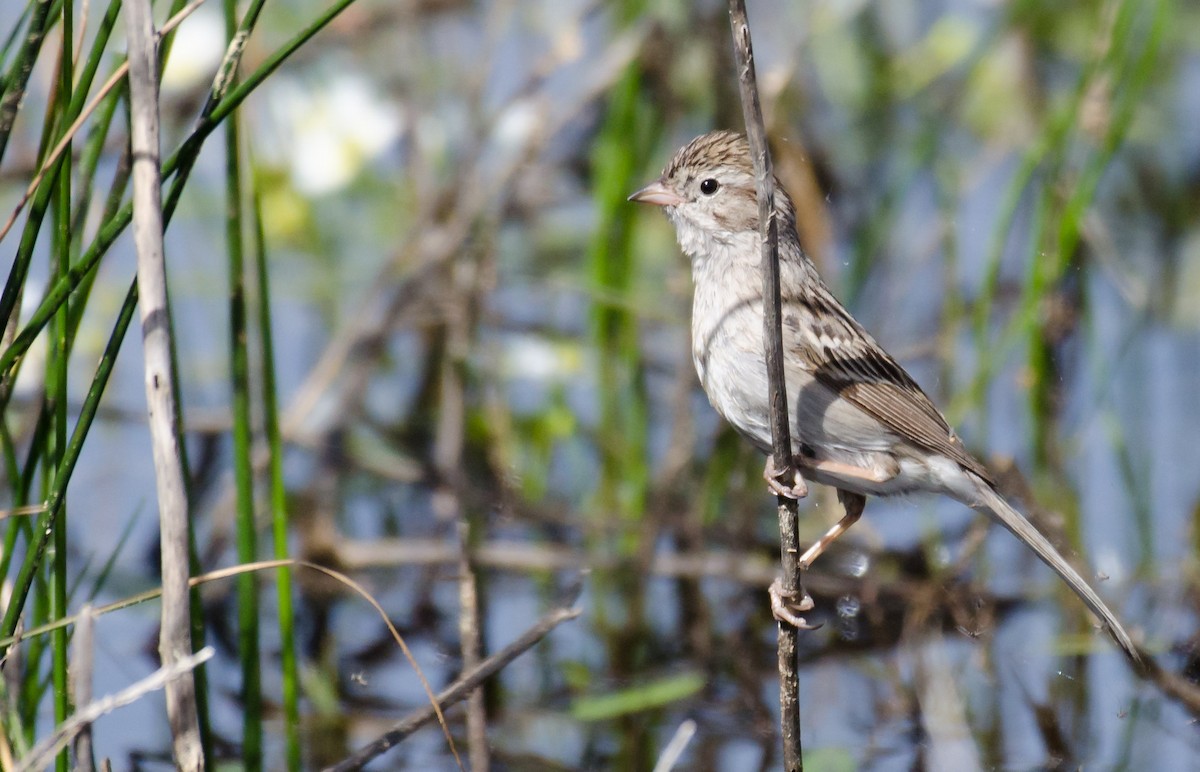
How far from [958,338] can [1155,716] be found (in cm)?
197

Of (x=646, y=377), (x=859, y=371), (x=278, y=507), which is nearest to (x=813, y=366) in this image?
(x=859, y=371)

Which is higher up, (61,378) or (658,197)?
(658,197)

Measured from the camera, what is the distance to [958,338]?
6.26 metres

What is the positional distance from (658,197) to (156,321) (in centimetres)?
183

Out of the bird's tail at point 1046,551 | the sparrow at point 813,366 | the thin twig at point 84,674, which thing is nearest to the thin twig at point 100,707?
the thin twig at point 84,674

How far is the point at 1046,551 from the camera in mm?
3715

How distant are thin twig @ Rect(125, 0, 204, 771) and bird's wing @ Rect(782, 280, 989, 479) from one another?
185 cm

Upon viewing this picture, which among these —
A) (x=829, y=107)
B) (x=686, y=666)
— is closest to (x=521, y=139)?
(x=829, y=107)

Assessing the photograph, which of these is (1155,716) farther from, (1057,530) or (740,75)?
(740,75)

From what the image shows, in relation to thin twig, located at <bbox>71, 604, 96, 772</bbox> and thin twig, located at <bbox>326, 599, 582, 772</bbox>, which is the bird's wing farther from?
thin twig, located at <bbox>71, 604, 96, 772</bbox>

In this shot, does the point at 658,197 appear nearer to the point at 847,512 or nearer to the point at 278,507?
the point at 847,512

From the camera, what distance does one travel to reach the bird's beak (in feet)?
13.2

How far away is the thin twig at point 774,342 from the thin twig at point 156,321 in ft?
3.31

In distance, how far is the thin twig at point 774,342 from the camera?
8.01ft
